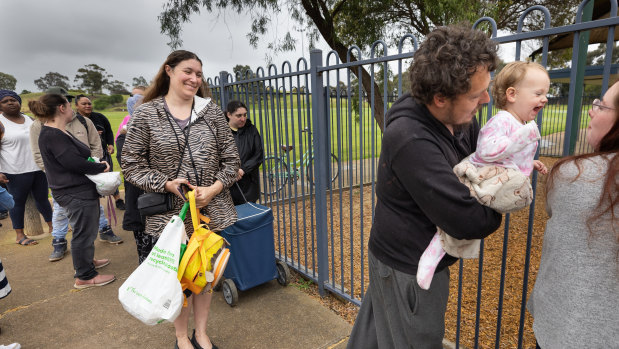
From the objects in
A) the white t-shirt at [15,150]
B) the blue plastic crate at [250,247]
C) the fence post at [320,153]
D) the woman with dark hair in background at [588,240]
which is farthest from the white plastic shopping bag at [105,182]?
the woman with dark hair in background at [588,240]

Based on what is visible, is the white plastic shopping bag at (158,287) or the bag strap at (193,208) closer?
the white plastic shopping bag at (158,287)

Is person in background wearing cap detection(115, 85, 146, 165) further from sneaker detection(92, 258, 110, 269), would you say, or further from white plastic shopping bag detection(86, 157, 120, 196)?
sneaker detection(92, 258, 110, 269)

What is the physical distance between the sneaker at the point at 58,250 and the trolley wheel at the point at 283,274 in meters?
2.91

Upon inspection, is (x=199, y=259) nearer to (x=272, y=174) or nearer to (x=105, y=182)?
(x=105, y=182)

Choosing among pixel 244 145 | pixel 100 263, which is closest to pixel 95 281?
pixel 100 263

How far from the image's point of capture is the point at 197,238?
6.79ft

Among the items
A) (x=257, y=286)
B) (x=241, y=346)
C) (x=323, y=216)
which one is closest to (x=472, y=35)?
(x=323, y=216)

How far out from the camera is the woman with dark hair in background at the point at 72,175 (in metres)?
3.28

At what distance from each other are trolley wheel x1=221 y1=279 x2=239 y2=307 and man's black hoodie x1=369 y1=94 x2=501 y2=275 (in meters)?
2.10

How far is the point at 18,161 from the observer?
183 inches

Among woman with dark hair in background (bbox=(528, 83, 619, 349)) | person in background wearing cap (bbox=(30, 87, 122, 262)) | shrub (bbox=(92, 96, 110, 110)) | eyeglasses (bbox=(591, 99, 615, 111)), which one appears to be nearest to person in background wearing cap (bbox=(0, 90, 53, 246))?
person in background wearing cap (bbox=(30, 87, 122, 262))

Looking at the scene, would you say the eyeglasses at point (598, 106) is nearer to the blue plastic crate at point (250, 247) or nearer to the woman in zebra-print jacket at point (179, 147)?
the woman in zebra-print jacket at point (179, 147)

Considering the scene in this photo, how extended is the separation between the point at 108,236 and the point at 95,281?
1.42 metres

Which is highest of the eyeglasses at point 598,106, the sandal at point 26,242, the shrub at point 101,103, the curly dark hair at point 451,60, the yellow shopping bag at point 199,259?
the shrub at point 101,103
